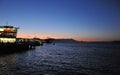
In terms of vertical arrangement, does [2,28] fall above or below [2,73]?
above

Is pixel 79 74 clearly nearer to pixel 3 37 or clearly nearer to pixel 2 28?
pixel 3 37

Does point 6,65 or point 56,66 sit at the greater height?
point 6,65

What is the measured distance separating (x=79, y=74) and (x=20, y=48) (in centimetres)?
5648

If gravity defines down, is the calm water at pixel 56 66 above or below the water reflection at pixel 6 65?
below

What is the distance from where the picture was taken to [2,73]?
2934cm

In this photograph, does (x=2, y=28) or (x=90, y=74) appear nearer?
(x=90, y=74)

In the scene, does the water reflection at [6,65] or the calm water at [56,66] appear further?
the calm water at [56,66]

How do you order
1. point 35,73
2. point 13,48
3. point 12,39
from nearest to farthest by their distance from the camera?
point 35,73
point 13,48
point 12,39

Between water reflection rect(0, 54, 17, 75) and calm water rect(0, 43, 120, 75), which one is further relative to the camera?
calm water rect(0, 43, 120, 75)

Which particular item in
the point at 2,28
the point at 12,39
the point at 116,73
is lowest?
the point at 116,73

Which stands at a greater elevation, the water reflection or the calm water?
the water reflection

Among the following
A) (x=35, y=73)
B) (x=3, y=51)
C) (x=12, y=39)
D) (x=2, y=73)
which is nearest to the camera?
(x=2, y=73)

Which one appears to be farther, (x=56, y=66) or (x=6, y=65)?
(x=56, y=66)

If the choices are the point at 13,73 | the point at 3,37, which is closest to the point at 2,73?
the point at 13,73
